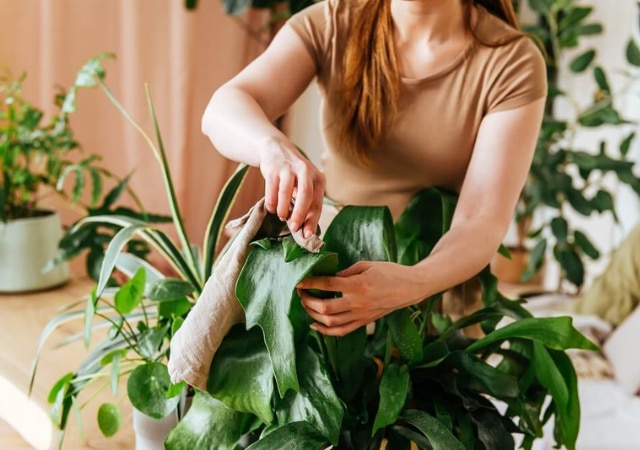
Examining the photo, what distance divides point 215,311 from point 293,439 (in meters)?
0.15

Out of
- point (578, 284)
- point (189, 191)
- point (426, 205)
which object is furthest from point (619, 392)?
point (189, 191)

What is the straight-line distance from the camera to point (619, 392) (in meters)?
2.07

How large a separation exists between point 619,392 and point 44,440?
1.60m

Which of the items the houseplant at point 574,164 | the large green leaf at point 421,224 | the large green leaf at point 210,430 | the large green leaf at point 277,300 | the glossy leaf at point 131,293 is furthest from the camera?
the houseplant at point 574,164

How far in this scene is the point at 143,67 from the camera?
2.67 m

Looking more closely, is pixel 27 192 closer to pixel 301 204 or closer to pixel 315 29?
pixel 315 29

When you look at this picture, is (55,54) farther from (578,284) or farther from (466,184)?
(578,284)

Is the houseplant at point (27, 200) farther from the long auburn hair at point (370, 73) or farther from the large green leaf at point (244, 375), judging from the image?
the large green leaf at point (244, 375)

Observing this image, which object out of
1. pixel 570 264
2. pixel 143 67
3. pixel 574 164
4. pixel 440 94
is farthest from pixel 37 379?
pixel 574 164

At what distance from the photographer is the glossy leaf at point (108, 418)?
0.95 metres

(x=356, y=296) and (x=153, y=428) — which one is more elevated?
(x=356, y=296)

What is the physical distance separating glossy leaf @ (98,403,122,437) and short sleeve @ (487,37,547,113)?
2.19 feet

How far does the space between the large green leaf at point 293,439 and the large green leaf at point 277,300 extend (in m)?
0.07

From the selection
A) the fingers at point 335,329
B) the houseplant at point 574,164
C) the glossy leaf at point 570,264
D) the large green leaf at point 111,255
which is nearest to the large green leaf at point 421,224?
the fingers at point 335,329
